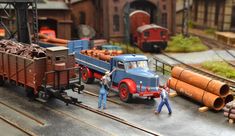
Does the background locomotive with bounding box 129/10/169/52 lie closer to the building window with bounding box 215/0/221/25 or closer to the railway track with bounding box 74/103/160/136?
the building window with bounding box 215/0/221/25

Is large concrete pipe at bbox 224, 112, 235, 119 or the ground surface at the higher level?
large concrete pipe at bbox 224, 112, 235, 119

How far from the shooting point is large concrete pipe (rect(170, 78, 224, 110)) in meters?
17.3

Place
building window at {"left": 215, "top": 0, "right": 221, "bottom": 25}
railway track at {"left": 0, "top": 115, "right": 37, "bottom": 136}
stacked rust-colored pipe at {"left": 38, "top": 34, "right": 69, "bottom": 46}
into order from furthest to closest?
building window at {"left": 215, "top": 0, "right": 221, "bottom": 25} → stacked rust-colored pipe at {"left": 38, "top": 34, "right": 69, "bottom": 46} → railway track at {"left": 0, "top": 115, "right": 37, "bottom": 136}

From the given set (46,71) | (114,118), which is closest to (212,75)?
(114,118)

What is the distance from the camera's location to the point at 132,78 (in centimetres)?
1853

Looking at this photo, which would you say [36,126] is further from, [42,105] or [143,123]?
[143,123]

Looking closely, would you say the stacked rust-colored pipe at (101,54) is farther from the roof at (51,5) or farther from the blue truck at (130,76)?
the roof at (51,5)

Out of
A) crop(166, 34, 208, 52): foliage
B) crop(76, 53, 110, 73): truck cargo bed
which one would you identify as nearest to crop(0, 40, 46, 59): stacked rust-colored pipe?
crop(76, 53, 110, 73): truck cargo bed

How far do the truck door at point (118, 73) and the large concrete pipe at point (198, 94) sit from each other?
9.93 feet

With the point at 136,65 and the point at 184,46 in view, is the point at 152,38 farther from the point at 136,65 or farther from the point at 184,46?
the point at 136,65

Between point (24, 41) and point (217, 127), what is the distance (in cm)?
1419

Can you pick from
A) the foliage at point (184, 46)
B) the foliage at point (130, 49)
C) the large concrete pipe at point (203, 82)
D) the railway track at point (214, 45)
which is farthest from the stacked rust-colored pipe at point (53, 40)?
the railway track at point (214, 45)

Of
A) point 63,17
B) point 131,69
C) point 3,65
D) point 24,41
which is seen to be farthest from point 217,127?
point 63,17

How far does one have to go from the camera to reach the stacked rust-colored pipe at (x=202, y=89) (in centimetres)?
1727
